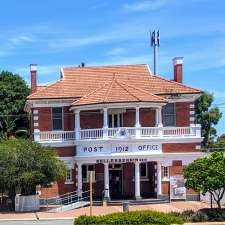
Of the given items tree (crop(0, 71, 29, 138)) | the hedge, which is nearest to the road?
the hedge

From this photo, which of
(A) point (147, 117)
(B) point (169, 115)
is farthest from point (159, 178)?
(B) point (169, 115)

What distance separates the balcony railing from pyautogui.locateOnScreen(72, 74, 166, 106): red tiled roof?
214 cm

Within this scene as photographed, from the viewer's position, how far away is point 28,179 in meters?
43.6

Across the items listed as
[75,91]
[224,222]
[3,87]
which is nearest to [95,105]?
[75,91]

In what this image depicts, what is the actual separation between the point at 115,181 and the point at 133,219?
22.6 metres

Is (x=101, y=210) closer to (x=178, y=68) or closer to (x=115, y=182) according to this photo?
(x=115, y=182)

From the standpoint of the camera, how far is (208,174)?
35.6m

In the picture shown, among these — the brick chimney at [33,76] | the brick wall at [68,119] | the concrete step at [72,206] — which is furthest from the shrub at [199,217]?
the brick chimney at [33,76]

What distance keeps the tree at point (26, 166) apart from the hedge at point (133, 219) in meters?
14.6

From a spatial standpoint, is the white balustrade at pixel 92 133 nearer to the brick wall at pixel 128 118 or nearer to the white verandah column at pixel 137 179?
the brick wall at pixel 128 118

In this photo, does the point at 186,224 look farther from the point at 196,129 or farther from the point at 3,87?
the point at 3,87

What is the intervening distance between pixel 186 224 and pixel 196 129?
790 inches

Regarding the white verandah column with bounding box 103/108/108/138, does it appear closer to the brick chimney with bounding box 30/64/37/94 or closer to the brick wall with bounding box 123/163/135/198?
the brick wall with bounding box 123/163/135/198

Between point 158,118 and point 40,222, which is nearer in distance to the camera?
point 40,222
